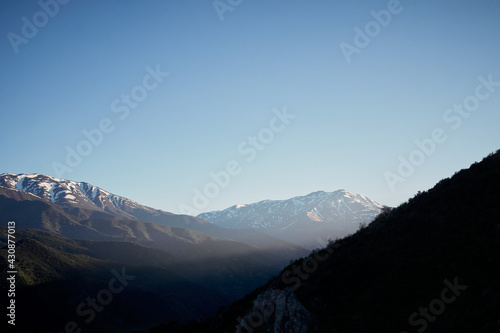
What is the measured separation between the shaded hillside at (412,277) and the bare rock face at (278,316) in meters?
0.07

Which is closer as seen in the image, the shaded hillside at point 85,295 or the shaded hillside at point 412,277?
the shaded hillside at point 412,277

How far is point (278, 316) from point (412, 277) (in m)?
9.73

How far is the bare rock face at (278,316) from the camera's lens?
65.8ft

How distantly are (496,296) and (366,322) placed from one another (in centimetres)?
699

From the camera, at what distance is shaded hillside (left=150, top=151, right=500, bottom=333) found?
15656 mm

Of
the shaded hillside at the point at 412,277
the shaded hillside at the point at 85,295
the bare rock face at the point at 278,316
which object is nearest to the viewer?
the shaded hillside at the point at 412,277

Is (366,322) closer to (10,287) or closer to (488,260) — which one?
(488,260)

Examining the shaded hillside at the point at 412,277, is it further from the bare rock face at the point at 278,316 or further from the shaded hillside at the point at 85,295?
the shaded hillside at the point at 85,295

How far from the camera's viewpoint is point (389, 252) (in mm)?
24406

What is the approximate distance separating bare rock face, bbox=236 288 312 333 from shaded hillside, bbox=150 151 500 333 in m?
0.07

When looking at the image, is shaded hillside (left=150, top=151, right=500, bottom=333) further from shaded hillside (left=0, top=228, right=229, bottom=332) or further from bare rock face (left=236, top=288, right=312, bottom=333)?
shaded hillside (left=0, top=228, right=229, bottom=332)

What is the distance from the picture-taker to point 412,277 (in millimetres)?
19641

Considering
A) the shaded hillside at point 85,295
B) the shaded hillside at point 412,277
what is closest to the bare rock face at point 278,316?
the shaded hillside at point 412,277

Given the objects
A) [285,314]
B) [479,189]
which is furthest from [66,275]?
[479,189]
